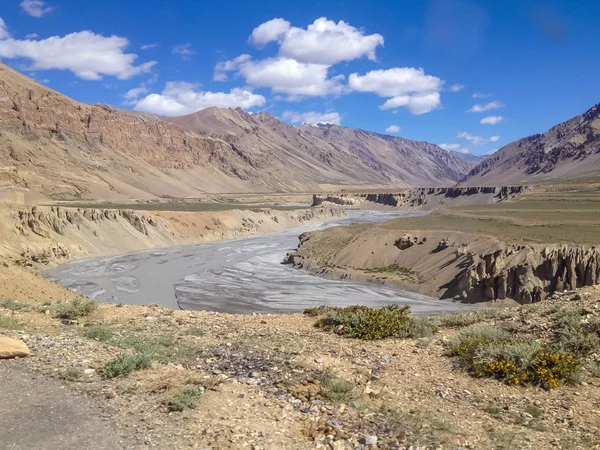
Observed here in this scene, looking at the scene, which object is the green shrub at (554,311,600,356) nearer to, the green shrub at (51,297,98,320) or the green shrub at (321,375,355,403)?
the green shrub at (321,375,355,403)

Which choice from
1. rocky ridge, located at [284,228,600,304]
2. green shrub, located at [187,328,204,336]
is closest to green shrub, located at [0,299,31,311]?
green shrub, located at [187,328,204,336]

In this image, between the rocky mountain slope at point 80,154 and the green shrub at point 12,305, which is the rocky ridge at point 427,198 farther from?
the green shrub at point 12,305

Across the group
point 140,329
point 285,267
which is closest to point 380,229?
point 285,267

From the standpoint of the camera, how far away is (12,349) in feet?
27.7

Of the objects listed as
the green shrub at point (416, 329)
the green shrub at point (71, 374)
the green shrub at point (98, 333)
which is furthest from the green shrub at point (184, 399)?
the green shrub at point (416, 329)

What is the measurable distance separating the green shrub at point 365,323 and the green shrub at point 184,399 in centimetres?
480

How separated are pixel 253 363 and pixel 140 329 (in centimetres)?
398

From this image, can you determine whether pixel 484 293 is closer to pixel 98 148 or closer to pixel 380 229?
pixel 380 229

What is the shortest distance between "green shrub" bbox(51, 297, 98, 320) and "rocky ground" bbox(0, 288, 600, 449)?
1175 millimetres

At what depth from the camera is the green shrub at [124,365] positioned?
26.4ft

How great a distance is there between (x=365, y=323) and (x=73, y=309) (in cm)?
740

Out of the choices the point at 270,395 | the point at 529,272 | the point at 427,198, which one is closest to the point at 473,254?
the point at 529,272

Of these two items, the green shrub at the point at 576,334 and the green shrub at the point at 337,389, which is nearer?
the green shrub at the point at 337,389

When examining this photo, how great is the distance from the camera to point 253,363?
30.2ft
